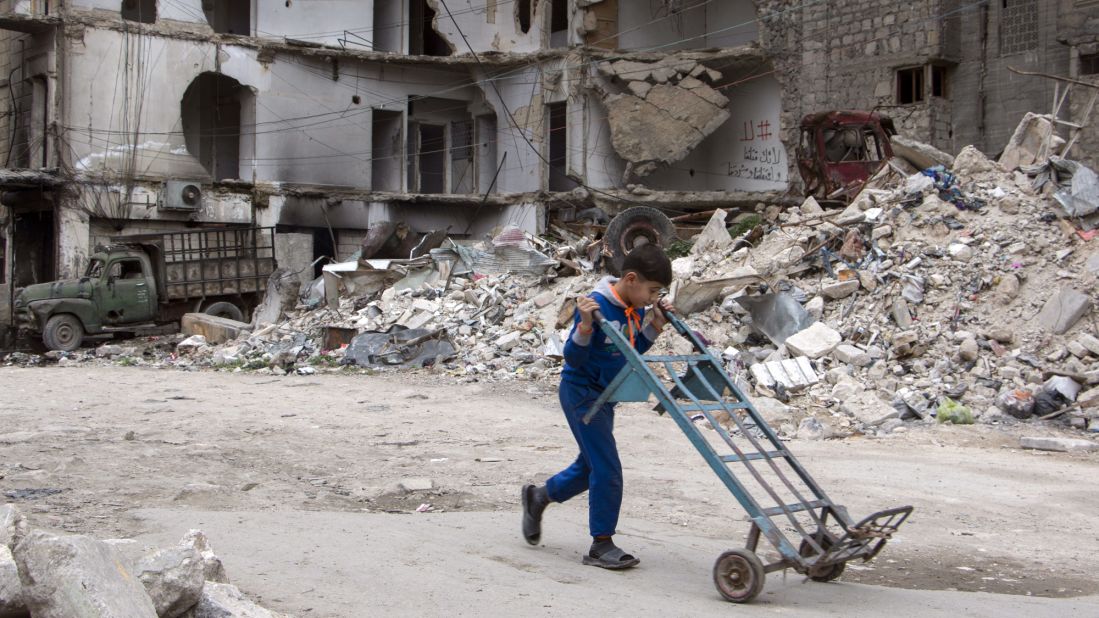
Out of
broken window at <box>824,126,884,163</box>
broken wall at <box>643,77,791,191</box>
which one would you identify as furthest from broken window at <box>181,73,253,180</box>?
broken window at <box>824,126,884,163</box>

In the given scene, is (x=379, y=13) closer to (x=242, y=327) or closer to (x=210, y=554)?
(x=242, y=327)

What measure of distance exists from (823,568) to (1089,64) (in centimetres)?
1732

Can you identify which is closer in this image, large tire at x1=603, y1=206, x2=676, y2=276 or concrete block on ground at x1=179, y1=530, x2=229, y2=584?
concrete block on ground at x1=179, y1=530, x2=229, y2=584

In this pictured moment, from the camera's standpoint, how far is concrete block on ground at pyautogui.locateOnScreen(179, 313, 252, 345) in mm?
18422

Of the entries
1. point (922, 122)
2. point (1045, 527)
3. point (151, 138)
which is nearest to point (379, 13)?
point (151, 138)

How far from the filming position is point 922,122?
1984 centimetres

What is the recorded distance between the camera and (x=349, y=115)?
86.7 feet

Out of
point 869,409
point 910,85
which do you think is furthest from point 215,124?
point 869,409

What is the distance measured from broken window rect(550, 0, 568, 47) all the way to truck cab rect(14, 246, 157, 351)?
40.2 ft

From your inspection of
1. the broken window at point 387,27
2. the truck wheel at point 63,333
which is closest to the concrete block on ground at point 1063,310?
the truck wheel at point 63,333

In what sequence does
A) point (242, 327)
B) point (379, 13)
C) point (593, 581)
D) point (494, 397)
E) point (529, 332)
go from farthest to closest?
point (379, 13), point (242, 327), point (529, 332), point (494, 397), point (593, 581)

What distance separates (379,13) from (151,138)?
752 cm

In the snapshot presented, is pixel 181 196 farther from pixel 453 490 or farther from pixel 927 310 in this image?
pixel 453 490

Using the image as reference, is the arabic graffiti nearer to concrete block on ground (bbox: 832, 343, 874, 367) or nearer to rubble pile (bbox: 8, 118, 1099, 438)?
rubble pile (bbox: 8, 118, 1099, 438)
